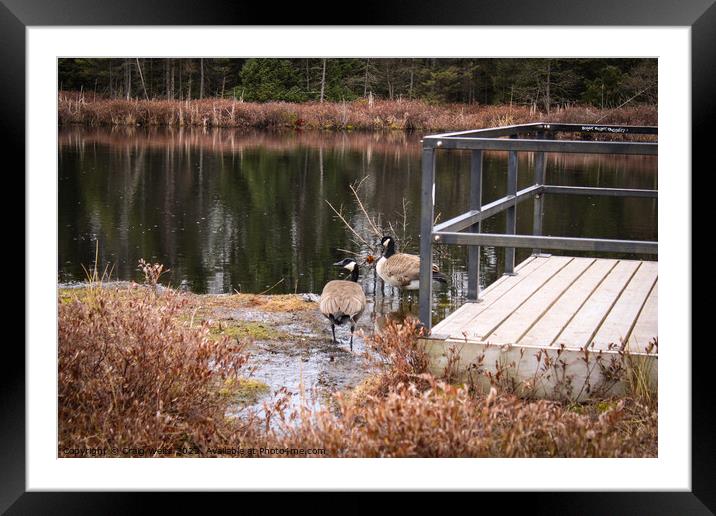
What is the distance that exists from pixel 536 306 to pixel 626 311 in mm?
645

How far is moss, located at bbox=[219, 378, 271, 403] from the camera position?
21.8 feet

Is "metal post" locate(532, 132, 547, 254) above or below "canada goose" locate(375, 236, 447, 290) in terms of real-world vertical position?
above

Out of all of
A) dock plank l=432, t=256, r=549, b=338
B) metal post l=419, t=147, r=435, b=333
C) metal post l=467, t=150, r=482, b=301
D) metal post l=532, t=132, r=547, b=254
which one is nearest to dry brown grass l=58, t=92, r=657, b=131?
metal post l=532, t=132, r=547, b=254

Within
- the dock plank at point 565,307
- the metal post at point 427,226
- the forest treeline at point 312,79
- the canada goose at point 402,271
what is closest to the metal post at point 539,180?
the dock plank at point 565,307

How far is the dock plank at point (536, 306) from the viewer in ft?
20.2

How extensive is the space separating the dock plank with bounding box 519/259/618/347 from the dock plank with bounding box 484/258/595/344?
41 mm

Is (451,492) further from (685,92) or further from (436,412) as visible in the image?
(685,92)

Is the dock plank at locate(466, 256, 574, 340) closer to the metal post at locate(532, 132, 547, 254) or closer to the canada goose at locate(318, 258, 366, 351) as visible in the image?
the metal post at locate(532, 132, 547, 254)

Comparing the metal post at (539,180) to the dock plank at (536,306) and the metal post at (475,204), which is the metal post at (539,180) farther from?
the metal post at (475,204)

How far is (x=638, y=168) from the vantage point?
77.8ft

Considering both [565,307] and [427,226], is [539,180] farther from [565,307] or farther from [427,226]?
[427,226]

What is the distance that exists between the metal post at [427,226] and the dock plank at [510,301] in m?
0.37

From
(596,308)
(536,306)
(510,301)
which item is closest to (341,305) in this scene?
(510,301)
